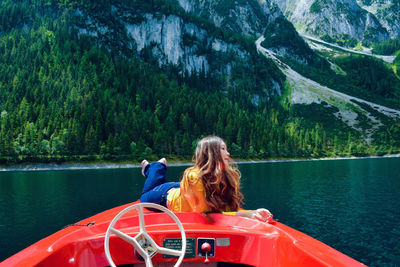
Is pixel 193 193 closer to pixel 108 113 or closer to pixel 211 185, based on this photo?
pixel 211 185

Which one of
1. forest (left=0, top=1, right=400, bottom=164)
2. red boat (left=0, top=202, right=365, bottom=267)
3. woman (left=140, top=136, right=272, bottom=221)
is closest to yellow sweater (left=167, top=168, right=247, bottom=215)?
woman (left=140, top=136, right=272, bottom=221)

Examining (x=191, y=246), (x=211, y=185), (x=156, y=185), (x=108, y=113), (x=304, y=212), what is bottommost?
(x=304, y=212)

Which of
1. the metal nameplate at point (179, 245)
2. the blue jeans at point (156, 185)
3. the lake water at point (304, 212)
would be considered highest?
the blue jeans at point (156, 185)

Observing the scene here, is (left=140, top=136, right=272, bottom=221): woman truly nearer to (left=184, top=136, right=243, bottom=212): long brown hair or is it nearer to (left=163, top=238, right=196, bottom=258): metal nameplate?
(left=184, top=136, right=243, bottom=212): long brown hair

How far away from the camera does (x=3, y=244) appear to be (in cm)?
1598

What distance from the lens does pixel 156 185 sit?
636 cm

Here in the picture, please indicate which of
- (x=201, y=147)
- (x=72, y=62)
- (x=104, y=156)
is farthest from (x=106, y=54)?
(x=201, y=147)

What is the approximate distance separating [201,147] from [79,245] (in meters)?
2.49

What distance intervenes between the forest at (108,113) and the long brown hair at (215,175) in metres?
102

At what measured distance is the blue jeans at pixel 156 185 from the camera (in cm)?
561

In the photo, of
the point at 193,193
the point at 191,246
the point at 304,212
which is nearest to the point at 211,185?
the point at 193,193

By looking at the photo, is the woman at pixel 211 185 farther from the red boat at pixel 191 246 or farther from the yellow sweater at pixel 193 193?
the red boat at pixel 191 246

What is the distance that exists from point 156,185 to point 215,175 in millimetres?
2192

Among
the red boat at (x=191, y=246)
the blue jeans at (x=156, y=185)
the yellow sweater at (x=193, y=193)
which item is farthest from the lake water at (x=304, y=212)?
the yellow sweater at (x=193, y=193)
